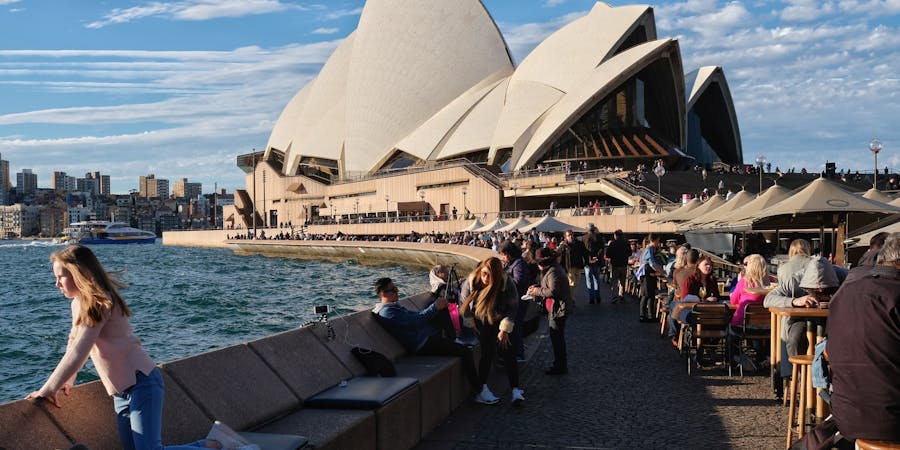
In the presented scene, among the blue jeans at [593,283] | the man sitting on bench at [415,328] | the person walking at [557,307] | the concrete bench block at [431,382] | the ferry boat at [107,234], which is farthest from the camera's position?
the ferry boat at [107,234]

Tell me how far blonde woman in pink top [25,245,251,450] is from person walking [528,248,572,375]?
4717 mm

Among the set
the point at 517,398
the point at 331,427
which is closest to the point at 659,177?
the point at 517,398

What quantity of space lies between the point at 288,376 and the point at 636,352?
495 centimetres

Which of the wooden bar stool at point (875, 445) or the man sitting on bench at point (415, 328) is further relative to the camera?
the man sitting on bench at point (415, 328)

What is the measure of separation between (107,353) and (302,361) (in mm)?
2006

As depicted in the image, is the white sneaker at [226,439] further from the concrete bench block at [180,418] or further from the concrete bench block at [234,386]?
the concrete bench block at [234,386]

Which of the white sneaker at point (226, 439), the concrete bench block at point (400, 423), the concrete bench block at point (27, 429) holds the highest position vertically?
the concrete bench block at point (27, 429)

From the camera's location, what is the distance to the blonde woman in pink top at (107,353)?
3125mm

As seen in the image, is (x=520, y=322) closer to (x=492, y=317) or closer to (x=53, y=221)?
(x=492, y=317)

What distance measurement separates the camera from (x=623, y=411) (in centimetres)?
605

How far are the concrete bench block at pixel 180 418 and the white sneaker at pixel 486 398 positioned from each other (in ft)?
9.11

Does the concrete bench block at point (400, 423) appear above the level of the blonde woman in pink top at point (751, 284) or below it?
below

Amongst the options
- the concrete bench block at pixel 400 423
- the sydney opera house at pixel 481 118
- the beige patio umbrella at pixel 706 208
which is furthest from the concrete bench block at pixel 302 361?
the sydney opera house at pixel 481 118

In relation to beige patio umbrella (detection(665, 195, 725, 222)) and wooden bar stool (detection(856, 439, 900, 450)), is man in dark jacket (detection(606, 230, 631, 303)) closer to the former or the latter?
beige patio umbrella (detection(665, 195, 725, 222))
